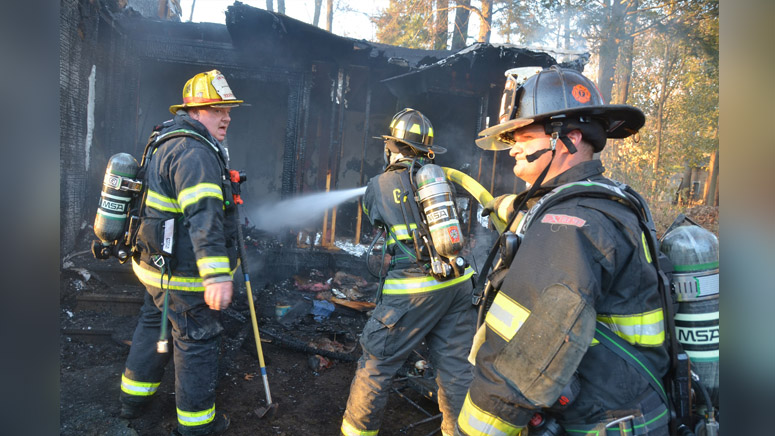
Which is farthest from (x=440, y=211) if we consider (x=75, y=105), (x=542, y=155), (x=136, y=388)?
(x=75, y=105)

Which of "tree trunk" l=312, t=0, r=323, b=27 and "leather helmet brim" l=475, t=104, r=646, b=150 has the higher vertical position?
"tree trunk" l=312, t=0, r=323, b=27

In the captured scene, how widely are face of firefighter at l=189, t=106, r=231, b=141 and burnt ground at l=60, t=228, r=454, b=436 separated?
2.34 meters

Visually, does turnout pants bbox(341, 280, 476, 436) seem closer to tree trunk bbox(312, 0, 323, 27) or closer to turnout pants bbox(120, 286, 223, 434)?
turnout pants bbox(120, 286, 223, 434)

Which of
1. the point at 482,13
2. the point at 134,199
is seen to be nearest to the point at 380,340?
the point at 134,199

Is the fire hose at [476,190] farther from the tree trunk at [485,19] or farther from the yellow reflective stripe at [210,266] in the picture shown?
the tree trunk at [485,19]

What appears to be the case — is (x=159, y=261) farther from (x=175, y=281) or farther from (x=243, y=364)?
(x=243, y=364)

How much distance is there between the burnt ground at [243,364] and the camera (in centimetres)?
356

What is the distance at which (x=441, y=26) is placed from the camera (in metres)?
13.6

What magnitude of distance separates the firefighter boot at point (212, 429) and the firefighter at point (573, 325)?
2.48 meters

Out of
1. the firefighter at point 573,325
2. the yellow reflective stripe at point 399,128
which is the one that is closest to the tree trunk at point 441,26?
the yellow reflective stripe at point 399,128

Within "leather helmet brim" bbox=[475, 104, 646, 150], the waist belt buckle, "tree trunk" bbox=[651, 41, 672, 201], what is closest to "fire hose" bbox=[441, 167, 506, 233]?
"leather helmet brim" bbox=[475, 104, 646, 150]

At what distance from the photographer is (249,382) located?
4.22 meters

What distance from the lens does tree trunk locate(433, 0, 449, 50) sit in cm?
1350

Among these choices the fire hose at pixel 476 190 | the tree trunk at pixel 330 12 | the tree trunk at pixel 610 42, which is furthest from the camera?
the tree trunk at pixel 330 12
